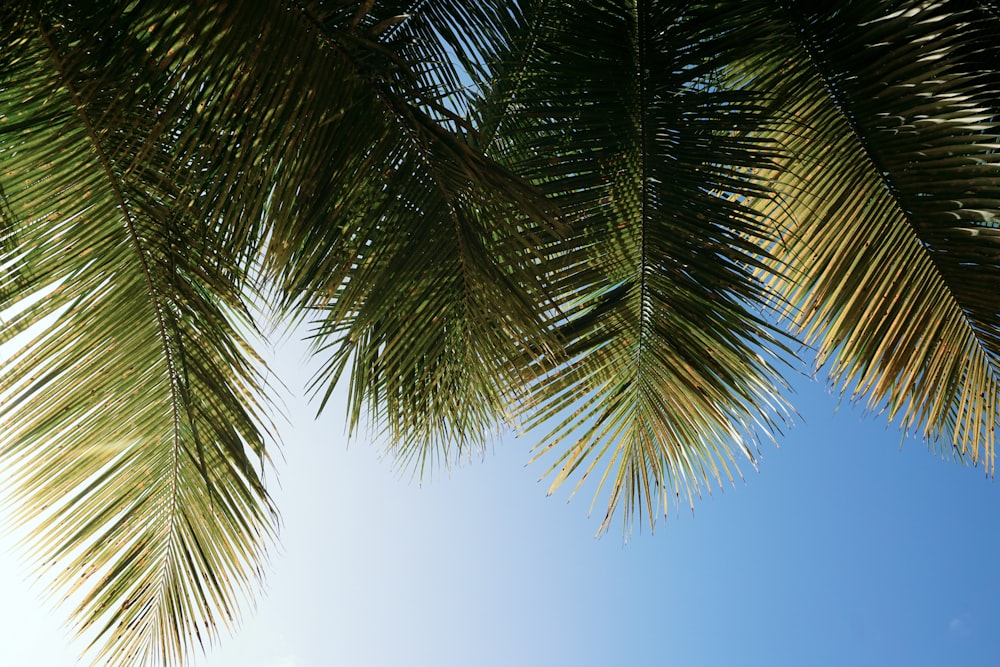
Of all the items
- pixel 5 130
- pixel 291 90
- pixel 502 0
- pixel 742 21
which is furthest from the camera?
pixel 502 0

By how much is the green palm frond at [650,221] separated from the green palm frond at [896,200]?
29 centimetres

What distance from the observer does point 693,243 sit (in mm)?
3422

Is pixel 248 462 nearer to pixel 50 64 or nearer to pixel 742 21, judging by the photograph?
pixel 50 64

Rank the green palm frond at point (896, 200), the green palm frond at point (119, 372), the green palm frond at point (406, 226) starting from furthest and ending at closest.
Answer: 1. the green palm frond at point (896, 200)
2. the green palm frond at point (119, 372)
3. the green palm frond at point (406, 226)

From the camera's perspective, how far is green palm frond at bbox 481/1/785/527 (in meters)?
3.43

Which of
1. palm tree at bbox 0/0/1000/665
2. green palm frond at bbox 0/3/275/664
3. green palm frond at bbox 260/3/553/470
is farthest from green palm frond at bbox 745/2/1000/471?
green palm frond at bbox 0/3/275/664

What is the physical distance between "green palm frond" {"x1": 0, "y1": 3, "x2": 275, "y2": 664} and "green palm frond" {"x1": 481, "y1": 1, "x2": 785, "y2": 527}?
138 cm

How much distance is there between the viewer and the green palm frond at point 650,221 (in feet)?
11.3

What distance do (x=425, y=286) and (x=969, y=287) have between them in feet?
7.61

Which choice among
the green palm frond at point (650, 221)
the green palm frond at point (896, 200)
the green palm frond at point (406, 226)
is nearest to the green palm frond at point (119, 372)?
the green palm frond at point (406, 226)

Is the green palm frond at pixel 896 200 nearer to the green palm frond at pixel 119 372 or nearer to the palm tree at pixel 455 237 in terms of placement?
the palm tree at pixel 455 237

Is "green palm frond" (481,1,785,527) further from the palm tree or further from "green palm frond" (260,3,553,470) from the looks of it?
"green palm frond" (260,3,553,470)

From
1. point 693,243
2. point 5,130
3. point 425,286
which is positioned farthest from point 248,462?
point 693,243

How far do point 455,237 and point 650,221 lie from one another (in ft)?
4.38
